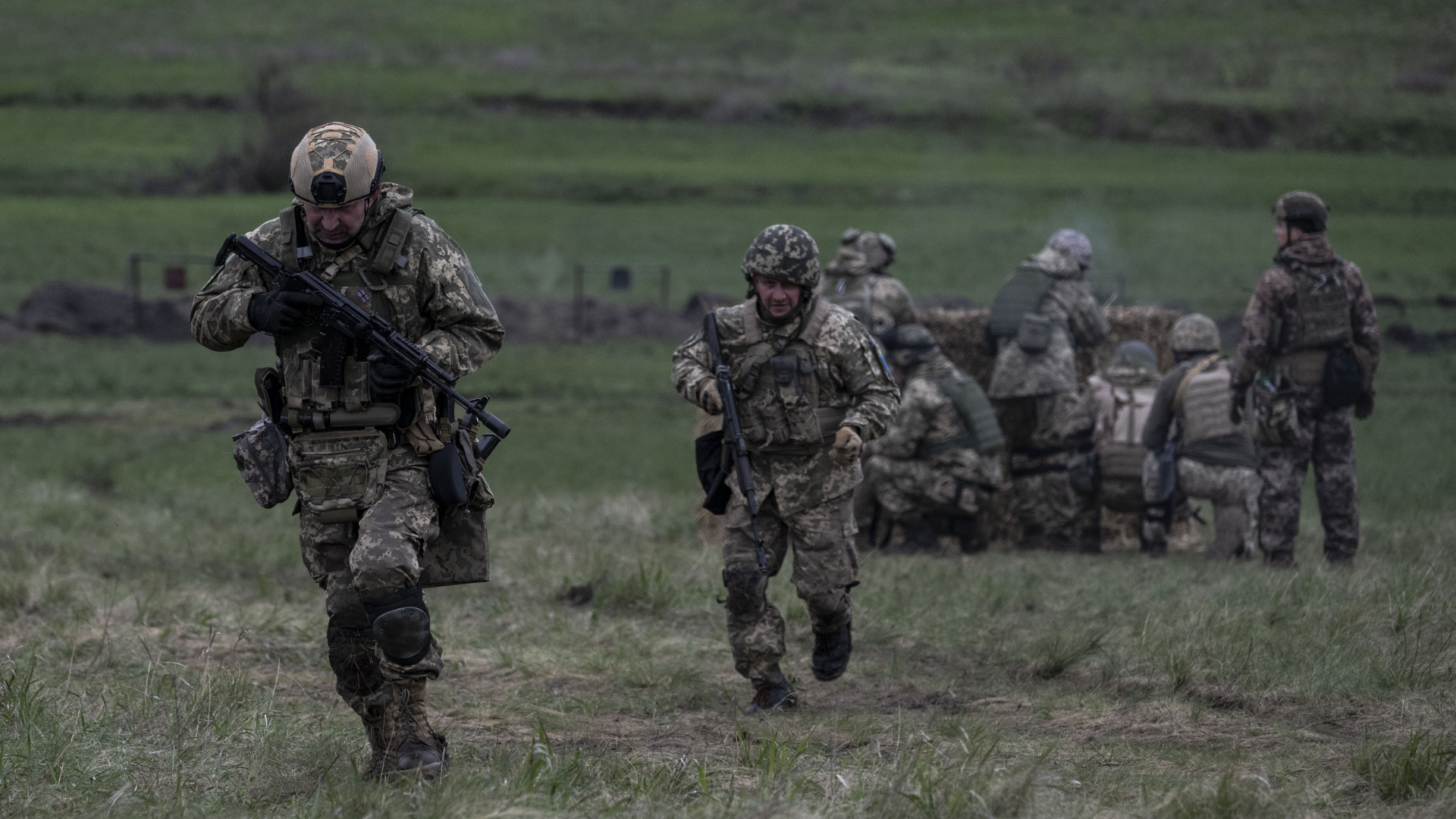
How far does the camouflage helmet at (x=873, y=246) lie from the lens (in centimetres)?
1161

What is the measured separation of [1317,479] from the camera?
10383 millimetres

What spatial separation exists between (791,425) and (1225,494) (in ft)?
16.3

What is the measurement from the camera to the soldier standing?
10.8 m

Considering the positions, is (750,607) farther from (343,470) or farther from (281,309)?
(281,309)

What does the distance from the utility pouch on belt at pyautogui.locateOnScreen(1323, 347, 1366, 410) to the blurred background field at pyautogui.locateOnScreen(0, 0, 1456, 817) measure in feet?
3.43

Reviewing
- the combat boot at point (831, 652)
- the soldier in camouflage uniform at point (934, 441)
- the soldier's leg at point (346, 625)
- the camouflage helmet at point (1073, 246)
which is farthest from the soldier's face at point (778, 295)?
the camouflage helmet at point (1073, 246)

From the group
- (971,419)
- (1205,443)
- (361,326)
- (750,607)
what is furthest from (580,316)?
(361,326)

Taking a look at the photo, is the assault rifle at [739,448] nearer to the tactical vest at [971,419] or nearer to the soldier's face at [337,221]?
the soldier's face at [337,221]

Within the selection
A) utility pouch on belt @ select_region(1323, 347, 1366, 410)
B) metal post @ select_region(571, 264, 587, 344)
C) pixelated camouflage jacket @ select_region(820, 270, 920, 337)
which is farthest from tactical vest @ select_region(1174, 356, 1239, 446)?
metal post @ select_region(571, 264, 587, 344)

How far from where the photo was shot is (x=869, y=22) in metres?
58.7

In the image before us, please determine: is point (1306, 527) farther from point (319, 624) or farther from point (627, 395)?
point (627, 395)

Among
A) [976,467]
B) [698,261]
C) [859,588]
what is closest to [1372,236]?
[698,261]

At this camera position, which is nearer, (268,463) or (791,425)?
(268,463)

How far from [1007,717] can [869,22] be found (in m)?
54.3
